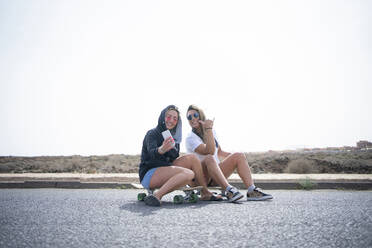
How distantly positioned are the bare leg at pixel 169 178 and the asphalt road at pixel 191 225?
0.29 m

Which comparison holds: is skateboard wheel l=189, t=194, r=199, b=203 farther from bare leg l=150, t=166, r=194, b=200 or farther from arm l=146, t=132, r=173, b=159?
arm l=146, t=132, r=173, b=159

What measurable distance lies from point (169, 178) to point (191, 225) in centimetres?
158

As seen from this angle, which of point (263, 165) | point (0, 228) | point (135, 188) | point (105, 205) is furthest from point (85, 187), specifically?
point (263, 165)

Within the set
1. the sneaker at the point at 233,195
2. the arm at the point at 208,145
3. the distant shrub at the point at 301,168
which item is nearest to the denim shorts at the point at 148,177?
the arm at the point at 208,145

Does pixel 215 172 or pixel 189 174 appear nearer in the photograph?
pixel 189 174

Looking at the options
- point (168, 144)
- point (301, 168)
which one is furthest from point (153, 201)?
point (301, 168)

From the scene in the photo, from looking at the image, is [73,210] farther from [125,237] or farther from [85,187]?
[85,187]

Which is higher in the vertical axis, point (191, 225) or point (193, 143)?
point (193, 143)

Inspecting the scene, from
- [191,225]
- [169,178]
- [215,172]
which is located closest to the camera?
[191,225]

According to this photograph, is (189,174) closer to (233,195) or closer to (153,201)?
(153,201)

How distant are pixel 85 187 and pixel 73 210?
4052 millimetres

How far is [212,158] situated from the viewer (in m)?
4.98

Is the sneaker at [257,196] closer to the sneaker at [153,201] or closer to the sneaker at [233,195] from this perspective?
the sneaker at [233,195]

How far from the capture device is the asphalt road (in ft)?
8.41
